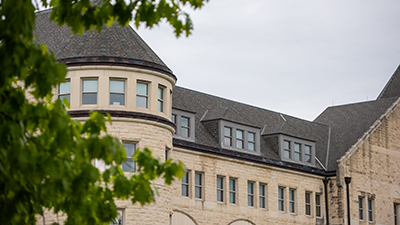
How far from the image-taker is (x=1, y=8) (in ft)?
22.9

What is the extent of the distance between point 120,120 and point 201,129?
886 centimetres

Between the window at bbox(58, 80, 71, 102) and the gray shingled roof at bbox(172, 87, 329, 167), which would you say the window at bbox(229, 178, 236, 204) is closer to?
the gray shingled roof at bbox(172, 87, 329, 167)

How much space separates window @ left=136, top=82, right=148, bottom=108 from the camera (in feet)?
87.9

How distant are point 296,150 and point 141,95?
47.3 feet

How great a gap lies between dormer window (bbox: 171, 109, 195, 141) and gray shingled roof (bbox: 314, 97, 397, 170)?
440 inches

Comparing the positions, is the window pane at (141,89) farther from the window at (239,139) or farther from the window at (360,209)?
the window at (360,209)

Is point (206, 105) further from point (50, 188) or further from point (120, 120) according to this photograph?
point (50, 188)

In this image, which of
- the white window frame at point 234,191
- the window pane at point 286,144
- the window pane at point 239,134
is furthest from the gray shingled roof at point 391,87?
the white window frame at point 234,191

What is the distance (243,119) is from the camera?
3559 cm

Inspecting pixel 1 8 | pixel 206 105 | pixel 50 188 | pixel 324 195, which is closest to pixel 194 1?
pixel 1 8

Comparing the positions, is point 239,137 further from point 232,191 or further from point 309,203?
point 309,203

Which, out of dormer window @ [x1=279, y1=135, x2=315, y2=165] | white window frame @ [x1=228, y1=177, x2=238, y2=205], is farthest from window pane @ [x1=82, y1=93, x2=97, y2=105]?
dormer window @ [x1=279, y1=135, x2=315, y2=165]

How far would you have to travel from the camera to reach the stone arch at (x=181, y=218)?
30312mm

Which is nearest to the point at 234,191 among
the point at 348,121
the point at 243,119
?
the point at 243,119
